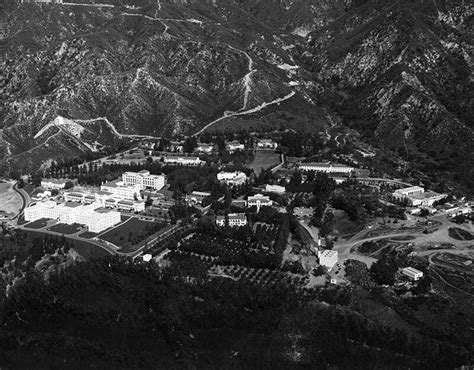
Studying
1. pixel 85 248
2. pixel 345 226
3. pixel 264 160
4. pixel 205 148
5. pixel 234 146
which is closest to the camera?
pixel 85 248

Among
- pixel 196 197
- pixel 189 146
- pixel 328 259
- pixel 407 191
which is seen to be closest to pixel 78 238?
pixel 196 197

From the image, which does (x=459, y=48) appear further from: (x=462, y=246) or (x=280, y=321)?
(x=280, y=321)

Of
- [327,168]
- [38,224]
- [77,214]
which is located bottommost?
[38,224]

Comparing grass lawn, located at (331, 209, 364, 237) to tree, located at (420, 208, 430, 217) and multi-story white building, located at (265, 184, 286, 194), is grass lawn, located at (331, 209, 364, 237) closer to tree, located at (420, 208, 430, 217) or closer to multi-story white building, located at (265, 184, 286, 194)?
tree, located at (420, 208, 430, 217)

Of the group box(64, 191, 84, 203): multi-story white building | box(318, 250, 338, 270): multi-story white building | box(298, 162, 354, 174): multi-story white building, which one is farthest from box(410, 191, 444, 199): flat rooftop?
box(64, 191, 84, 203): multi-story white building

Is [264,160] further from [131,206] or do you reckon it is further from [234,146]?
[131,206]

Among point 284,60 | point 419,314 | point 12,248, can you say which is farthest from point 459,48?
point 12,248

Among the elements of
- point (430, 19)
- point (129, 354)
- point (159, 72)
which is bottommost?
point (129, 354)
